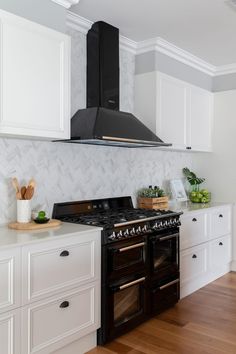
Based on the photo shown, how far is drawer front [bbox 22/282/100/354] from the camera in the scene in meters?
2.19

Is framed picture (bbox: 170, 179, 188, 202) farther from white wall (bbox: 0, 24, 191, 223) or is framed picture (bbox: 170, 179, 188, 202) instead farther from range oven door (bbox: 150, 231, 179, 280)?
range oven door (bbox: 150, 231, 179, 280)

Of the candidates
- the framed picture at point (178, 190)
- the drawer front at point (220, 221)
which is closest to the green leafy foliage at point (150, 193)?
the framed picture at point (178, 190)

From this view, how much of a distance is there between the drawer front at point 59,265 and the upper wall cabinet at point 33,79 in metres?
0.78

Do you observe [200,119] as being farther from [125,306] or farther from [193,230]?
[125,306]

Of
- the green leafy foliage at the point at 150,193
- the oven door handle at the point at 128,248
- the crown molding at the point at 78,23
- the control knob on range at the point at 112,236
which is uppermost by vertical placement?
the crown molding at the point at 78,23

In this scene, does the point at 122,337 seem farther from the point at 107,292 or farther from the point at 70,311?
the point at 70,311

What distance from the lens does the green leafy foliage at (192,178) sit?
186 inches

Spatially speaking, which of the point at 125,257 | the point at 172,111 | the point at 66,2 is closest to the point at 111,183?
the point at 125,257

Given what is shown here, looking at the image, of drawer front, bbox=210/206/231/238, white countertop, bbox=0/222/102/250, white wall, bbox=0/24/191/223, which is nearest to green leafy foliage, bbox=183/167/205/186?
drawer front, bbox=210/206/231/238

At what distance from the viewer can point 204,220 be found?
13.3ft

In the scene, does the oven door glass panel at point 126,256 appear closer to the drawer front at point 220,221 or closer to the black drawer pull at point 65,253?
the black drawer pull at point 65,253

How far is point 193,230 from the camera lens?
12.7ft

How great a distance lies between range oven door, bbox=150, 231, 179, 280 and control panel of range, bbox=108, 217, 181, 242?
8 cm

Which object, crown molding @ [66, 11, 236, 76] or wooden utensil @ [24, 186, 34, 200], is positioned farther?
Result: crown molding @ [66, 11, 236, 76]
